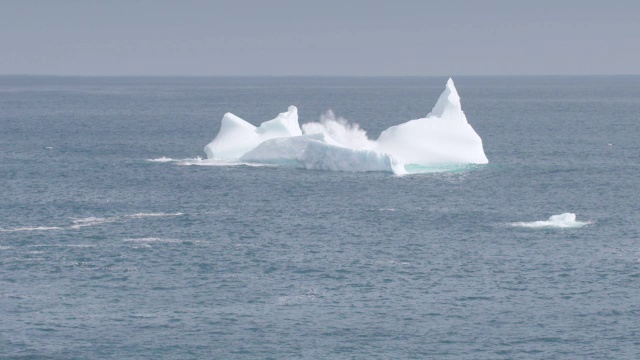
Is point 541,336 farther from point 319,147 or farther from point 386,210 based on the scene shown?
point 319,147

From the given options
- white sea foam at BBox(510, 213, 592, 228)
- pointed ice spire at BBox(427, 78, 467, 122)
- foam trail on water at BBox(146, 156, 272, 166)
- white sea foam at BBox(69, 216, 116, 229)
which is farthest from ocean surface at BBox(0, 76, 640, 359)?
pointed ice spire at BBox(427, 78, 467, 122)

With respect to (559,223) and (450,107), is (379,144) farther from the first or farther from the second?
(559,223)

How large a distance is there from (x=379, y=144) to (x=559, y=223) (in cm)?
2980

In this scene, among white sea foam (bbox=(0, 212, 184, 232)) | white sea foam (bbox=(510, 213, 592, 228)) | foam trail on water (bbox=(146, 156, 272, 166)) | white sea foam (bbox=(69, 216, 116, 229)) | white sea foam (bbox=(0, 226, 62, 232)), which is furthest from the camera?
foam trail on water (bbox=(146, 156, 272, 166))

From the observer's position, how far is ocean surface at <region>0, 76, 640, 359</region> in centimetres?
5319

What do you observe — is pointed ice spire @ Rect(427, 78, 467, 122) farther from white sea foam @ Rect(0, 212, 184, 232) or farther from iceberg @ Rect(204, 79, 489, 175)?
white sea foam @ Rect(0, 212, 184, 232)

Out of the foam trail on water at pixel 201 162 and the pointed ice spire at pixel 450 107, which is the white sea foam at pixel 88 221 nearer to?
the foam trail on water at pixel 201 162

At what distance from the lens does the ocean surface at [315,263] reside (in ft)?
174

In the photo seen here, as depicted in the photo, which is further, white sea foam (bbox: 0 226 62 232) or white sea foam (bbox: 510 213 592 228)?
white sea foam (bbox: 510 213 592 228)

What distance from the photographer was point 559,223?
8031cm

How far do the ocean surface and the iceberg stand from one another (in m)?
1.61

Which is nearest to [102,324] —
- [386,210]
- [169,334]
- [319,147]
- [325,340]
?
[169,334]

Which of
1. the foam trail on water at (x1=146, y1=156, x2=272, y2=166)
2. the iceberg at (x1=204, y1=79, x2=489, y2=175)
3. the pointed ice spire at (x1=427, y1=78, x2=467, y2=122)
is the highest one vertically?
the pointed ice spire at (x1=427, y1=78, x2=467, y2=122)

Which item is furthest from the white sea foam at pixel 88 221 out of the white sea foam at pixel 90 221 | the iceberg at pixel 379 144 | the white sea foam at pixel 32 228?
the iceberg at pixel 379 144
